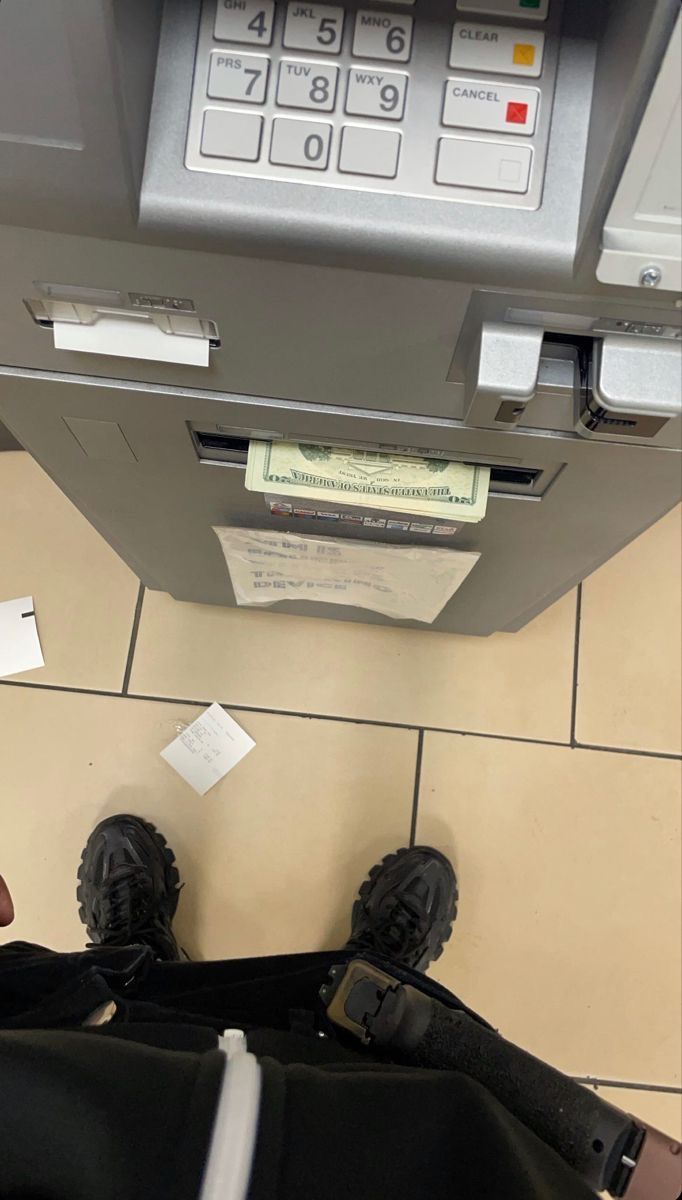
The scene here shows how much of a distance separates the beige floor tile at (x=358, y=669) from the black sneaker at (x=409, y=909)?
0.21 m

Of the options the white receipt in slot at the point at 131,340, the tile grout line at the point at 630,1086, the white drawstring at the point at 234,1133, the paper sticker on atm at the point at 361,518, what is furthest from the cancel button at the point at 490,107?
the tile grout line at the point at 630,1086

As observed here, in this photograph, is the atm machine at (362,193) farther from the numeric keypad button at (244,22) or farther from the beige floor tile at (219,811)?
the beige floor tile at (219,811)

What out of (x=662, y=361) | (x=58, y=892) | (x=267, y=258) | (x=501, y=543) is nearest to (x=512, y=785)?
(x=501, y=543)

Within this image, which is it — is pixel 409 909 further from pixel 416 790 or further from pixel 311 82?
pixel 311 82

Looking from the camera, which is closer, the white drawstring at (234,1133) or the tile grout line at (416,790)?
the white drawstring at (234,1133)

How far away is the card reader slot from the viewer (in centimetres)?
67

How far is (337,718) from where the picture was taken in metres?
1.22

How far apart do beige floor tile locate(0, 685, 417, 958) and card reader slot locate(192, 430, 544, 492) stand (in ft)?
1.96

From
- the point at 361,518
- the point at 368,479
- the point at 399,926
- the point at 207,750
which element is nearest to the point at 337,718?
the point at 207,750

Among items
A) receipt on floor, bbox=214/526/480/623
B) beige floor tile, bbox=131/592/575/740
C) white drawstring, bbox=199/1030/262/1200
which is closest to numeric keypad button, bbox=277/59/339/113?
receipt on floor, bbox=214/526/480/623

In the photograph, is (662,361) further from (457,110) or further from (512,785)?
(512,785)

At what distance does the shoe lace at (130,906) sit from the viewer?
108 cm

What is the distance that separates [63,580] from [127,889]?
0.47 meters

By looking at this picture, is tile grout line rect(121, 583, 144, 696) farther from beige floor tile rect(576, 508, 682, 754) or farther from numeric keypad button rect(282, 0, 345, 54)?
numeric keypad button rect(282, 0, 345, 54)
